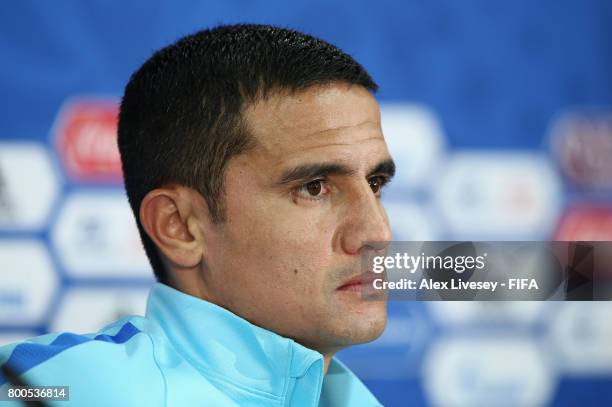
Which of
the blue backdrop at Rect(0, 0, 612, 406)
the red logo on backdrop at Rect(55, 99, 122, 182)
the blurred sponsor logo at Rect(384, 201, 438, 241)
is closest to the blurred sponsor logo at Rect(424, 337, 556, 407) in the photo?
the blue backdrop at Rect(0, 0, 612, 406)

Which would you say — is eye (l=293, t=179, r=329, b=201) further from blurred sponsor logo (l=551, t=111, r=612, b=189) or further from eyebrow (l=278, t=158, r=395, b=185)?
blurred sponsor logo (l=551, t=111, r=612, b=189)

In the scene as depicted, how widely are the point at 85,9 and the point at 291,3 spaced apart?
1.30 feet

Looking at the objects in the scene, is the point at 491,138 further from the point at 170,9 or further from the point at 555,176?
the point at 170,9

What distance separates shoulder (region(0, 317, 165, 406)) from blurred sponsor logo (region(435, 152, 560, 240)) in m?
1.07

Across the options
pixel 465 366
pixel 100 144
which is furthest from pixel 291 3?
pixel 465 366

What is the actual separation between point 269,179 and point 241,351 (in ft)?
0.58

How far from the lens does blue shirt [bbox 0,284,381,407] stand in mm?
821

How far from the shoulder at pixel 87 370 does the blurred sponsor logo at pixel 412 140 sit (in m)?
1.03

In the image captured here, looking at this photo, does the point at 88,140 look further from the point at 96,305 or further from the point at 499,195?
the point at 499,195

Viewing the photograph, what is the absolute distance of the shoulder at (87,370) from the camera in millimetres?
813

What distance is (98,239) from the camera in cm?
174

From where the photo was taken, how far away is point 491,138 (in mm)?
1823

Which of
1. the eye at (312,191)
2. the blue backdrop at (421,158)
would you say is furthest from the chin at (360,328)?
the blue backdrop at (421,158)

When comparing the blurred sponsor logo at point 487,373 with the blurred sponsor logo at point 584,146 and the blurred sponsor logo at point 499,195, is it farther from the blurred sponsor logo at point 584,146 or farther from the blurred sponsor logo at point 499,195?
the blurred sponsor logo at point 584,146
